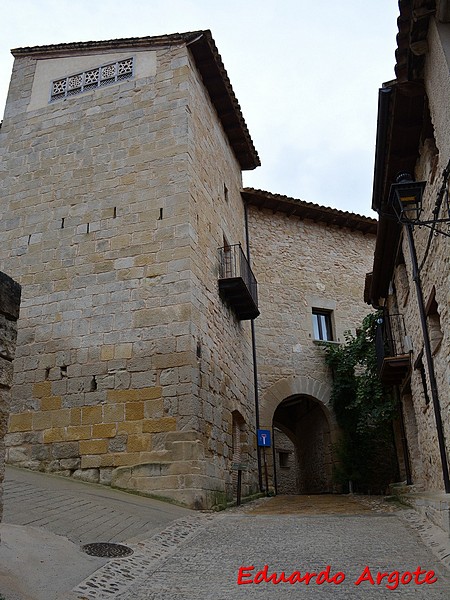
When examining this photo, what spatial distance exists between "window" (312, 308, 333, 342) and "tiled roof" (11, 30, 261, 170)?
5264 millimetres

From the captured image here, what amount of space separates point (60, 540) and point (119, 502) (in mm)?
2448

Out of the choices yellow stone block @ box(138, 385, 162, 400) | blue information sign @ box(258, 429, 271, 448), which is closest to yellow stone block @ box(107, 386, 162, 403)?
yellow stone block @ box(138, 385, 162, 400)

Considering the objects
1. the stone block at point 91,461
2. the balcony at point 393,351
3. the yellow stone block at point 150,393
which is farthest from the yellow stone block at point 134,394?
the balcony at point 393,351

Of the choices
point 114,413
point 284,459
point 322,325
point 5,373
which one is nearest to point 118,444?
point 114,413

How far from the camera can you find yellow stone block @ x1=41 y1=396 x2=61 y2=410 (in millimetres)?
8992

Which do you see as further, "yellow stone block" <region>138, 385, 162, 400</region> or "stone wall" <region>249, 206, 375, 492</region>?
"stone wall" <region>249, 206, 375, 492</region>

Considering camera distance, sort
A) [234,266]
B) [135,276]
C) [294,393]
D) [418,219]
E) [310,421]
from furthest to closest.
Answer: [310,421] < [294,393] < [234,266] < [135,276] < [418,219]

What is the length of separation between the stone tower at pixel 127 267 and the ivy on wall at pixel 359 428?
270cm

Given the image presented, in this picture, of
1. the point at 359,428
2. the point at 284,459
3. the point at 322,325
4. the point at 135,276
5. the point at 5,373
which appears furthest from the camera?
the point at 284,459

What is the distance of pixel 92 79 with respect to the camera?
38.2 ft

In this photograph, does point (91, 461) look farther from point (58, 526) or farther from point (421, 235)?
point (421, 235)

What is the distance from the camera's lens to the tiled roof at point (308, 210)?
15.3m

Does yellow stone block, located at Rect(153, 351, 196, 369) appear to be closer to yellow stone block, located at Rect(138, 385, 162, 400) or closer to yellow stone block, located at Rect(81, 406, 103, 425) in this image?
yellow stone block, located at Rect(138, 385, 162, 400)

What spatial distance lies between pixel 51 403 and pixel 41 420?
306 millimetres
